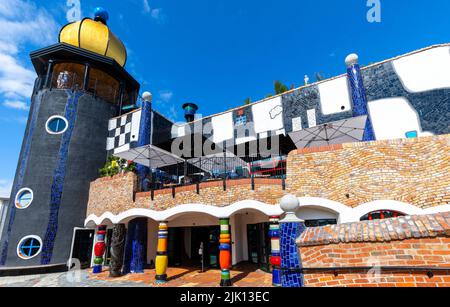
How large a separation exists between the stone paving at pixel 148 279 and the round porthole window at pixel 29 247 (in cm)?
151

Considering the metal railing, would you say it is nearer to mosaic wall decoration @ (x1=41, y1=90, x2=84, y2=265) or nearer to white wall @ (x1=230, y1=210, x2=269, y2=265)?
white wall @ (x1=230, y1=210, x2=269, y2=265)

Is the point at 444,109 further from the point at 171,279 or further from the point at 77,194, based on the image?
the point at 77,194

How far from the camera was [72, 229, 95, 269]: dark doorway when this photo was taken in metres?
14.7

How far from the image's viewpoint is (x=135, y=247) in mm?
12039

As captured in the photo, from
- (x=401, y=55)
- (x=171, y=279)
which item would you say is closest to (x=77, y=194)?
(x=171, y=279)

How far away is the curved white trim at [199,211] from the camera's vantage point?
30.0 ft

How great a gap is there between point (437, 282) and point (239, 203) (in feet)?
21.9

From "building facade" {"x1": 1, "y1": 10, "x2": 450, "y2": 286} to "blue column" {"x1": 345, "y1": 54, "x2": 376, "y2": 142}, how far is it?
51 millimetres

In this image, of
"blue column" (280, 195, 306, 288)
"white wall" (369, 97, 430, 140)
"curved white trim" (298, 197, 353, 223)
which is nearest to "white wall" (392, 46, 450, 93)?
"white wall" (369, 97, 430, 140)

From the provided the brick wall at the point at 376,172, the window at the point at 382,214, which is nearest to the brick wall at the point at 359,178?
the brick wall at the point at 376,172

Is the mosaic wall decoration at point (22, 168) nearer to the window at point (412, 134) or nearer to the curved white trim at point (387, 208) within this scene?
the curved white trim at point (387, 208)

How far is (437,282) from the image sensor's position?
318 centimetres

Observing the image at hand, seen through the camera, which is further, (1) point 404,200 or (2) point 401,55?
(2) point 401,55

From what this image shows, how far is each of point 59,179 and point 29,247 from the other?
13.3 ft
